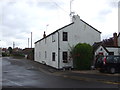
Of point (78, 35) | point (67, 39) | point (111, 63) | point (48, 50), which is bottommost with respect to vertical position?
point (111, 63)

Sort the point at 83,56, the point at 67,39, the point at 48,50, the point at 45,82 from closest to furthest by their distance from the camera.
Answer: the point at 45,82 → the point at 83,56 → the point at 67,39 → the point at 48,50

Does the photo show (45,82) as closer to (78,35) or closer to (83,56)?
(83,56)

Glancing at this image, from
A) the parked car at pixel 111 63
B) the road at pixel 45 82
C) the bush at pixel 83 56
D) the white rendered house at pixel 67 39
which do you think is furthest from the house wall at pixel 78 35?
the road at pixel 45 82

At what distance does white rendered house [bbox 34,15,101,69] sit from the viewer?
30422 mm

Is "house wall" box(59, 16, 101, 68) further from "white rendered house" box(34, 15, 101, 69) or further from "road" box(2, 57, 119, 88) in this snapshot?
"road" box(2, 57, 119, 88)

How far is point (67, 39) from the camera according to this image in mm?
31031

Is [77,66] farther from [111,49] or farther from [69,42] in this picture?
[111,49]

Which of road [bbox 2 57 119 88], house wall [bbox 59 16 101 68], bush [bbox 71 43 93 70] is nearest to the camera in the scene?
road [bbox 2 57 119 88]

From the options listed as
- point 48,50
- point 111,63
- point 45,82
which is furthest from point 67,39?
point 45,82

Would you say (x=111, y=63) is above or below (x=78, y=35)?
below

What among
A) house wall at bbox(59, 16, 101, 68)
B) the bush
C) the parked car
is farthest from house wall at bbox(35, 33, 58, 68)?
the parked car

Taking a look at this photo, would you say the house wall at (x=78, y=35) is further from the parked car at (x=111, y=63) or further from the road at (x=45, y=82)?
the road at (x=45, y=82)

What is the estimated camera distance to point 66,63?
100 feet

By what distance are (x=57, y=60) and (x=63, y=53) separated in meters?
1.20
